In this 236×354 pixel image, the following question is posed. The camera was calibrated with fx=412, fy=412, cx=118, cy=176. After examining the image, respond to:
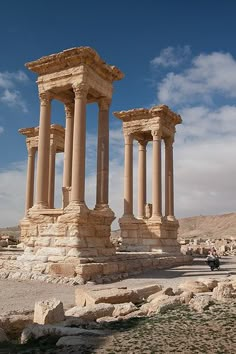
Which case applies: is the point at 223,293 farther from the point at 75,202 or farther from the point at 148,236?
the point at 148,236

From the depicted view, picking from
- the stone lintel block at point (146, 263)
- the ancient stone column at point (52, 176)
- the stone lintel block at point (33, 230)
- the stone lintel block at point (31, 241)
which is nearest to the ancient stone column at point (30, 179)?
the ancient stone column at point (52, 176)

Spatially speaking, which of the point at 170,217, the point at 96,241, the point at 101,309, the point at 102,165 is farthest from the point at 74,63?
the point at 170,217

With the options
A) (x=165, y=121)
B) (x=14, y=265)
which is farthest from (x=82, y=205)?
(x=165, y=121)

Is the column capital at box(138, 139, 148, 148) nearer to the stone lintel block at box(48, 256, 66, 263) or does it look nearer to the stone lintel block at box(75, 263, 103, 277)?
the stone lintel block at box(48, 256, 66, 263)

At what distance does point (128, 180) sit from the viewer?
2878 centimetres

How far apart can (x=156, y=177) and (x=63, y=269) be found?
13.7 metres

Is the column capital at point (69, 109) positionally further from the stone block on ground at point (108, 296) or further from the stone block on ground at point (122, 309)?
the stone block on ground at point (122, 309)

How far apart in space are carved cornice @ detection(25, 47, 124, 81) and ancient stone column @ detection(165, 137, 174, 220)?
10488 mm

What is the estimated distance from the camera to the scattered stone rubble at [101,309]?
779cm

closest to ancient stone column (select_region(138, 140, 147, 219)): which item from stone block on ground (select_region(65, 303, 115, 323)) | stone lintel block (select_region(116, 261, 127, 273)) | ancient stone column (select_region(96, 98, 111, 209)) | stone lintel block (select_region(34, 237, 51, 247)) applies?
ancient stone column (select_region(96, 98, 111, 209))

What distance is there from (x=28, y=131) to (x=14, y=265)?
53.8ft

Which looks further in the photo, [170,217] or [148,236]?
[170,217]

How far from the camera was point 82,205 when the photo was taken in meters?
18.3

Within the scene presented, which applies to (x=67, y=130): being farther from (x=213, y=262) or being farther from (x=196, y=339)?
(x=196, y=339)
